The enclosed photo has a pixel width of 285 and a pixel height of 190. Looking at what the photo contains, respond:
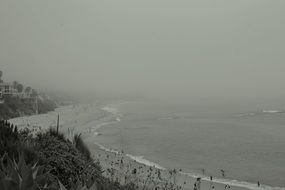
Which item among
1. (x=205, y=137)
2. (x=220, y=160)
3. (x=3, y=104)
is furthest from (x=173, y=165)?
(x=3, y=104)

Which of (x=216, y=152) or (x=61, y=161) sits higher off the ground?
(x=61, y=161)

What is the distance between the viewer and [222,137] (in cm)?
4162

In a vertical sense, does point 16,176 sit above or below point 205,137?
above

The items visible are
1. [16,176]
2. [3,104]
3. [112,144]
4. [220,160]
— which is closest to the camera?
[16,176]

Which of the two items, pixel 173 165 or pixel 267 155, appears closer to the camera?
pixel 173 165

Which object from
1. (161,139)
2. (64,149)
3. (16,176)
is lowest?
(161,139)

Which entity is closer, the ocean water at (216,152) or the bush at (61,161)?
the bush at (61,161)

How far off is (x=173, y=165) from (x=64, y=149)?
586 inches

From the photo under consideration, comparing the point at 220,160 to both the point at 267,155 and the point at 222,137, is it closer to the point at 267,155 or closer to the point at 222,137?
the point at 267,155

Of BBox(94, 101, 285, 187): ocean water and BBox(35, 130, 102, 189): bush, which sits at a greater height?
BBox(35, 130, 102, 189): bush

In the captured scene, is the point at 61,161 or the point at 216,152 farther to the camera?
the point at 216,152

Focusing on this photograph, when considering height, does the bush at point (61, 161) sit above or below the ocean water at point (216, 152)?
above

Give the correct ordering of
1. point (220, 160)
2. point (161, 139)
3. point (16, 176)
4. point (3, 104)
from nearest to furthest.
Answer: point (16, 176), point (220, 160), point (161, 139), point (3, 104)

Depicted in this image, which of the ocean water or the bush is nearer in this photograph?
the bush
